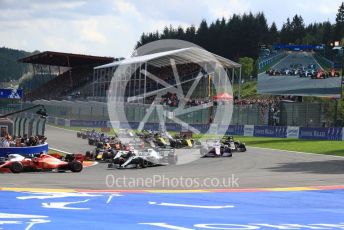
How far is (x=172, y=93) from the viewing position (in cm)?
6488

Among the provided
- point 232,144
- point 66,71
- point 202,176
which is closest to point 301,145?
point 232,144

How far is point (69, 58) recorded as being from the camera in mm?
94250

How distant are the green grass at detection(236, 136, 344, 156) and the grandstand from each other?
45.8 metres

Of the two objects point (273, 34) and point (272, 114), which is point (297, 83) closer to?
point (272, 114)

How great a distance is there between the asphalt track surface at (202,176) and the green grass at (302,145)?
5.76 meters

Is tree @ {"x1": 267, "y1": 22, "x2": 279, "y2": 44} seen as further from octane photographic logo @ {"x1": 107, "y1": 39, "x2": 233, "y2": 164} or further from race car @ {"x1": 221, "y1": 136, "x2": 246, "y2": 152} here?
race car @ {"x1": 221, "y1": 136, "x2": 246, "y2": 152}

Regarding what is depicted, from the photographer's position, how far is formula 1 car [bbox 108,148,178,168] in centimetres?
2282

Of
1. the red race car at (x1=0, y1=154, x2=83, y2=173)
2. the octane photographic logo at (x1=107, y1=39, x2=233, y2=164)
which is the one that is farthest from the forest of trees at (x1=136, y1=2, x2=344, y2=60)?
the red race car at (x1=0, y1=154, x2=83, y2=173)

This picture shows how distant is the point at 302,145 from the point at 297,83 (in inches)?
369

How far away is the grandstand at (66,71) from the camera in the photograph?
90.7 meters

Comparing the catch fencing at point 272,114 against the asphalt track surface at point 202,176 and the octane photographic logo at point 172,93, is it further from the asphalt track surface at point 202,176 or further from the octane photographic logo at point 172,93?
the asphalt track surface at point 202,176

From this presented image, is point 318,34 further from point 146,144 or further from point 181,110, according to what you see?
point 146,144

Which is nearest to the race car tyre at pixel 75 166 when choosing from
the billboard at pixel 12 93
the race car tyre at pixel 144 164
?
the race car tyre at pixel 144 164

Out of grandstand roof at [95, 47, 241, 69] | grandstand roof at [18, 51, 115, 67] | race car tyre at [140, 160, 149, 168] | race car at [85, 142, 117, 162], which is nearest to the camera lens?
race car tyre at [140, 160, 149, 168]
